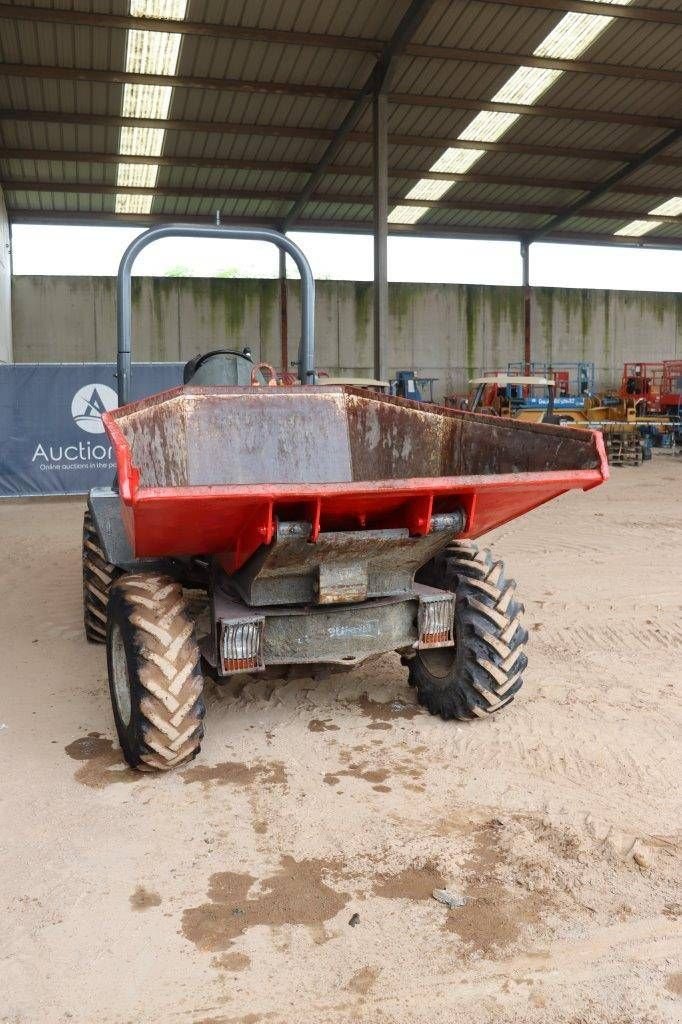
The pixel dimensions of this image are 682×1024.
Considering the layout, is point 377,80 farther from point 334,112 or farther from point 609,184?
point 609,184

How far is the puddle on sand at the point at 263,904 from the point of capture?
2297 mm

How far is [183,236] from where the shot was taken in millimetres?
4453

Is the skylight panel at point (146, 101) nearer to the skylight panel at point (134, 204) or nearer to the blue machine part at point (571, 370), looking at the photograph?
the skylight panel at point (134, 204)

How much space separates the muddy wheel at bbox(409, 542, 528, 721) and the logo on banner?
27.8 feet

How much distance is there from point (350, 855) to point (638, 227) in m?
23.7

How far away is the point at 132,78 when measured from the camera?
13.0 meters

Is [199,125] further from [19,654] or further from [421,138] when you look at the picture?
[19,654]

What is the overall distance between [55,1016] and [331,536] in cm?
168

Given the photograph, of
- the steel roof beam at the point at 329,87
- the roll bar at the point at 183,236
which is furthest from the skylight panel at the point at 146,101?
the roll bar at the point at 183,236

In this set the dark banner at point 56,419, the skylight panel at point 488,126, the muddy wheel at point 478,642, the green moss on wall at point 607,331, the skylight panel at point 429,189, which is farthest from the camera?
the green moss on wall at point 607,331

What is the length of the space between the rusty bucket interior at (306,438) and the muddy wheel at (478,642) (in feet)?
1.47

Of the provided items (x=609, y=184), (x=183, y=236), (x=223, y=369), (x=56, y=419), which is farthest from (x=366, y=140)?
(x=223, y=369)

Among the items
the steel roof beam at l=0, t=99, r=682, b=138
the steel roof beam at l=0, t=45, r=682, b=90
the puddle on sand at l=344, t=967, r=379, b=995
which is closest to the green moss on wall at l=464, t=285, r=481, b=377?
the steel roof beam at l=0, t=99, r=682, b=138

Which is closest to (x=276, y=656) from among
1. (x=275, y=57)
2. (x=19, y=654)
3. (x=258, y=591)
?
(x=258, y=591)
